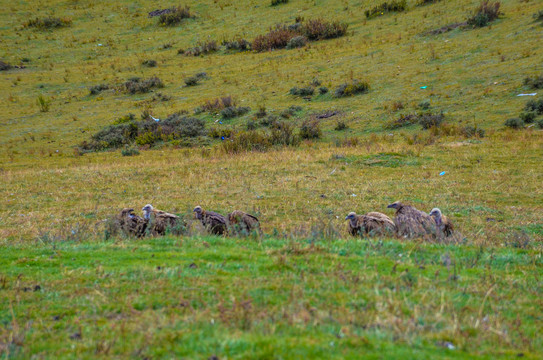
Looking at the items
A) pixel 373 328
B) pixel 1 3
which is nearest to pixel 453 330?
pixel 373 328

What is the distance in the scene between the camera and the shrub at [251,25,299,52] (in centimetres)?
4159

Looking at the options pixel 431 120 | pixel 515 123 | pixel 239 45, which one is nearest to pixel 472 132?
pixel 515 123

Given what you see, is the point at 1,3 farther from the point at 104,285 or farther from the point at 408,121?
the point at 104,285

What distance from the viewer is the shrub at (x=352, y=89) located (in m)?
28.8

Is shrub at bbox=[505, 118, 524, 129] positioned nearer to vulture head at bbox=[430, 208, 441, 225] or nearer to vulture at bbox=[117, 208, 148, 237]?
vulture head at bbox=[430, 208, 441, 225]

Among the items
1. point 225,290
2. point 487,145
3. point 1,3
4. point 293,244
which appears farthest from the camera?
point 1,3

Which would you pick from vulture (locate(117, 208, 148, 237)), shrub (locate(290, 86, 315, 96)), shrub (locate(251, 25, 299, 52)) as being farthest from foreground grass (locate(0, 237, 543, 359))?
shrub (locate(251, 25, 299, 52))

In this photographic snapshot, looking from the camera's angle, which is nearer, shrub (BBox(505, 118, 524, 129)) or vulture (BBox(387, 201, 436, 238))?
vulture (BBox(387, 201, 436, 238))

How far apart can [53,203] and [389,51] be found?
26285 millimetres

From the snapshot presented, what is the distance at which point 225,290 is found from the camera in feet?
17.4

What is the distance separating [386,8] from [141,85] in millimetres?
22283

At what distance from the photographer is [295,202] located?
12992 millimetres

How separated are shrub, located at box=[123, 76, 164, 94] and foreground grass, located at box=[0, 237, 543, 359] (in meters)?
30.1

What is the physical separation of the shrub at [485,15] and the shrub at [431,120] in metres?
14.1
